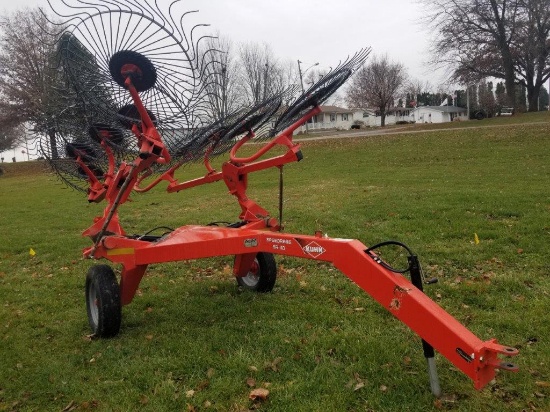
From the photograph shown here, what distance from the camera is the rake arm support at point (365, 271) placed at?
9.61 ft

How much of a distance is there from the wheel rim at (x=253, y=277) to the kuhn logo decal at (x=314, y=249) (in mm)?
2350

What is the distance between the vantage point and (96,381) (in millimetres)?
4160

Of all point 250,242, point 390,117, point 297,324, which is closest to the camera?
point 250,242

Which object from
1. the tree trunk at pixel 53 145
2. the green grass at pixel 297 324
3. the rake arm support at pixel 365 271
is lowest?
the green grass at pixel 297 324

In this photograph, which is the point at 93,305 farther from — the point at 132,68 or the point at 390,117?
the point at 390,117

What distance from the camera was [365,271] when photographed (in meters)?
3.38

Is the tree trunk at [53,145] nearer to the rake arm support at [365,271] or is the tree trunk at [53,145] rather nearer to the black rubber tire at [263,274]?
the rake arm support at [365,271]

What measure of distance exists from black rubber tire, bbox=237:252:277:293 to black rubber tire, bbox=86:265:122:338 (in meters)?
1.70

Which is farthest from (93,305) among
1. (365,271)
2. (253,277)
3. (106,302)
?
(365,271)

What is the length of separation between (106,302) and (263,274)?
1.86 meters

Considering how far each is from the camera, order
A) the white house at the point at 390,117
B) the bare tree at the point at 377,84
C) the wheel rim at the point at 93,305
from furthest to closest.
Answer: the white house at the point at 390,117
the bare tree at the point at 377,84
the wheel rim at the point at 93,305

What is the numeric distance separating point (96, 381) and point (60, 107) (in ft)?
8.91

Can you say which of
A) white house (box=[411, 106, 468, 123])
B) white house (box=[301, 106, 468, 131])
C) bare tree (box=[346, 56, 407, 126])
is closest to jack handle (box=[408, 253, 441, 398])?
bare tree (box=[346, 56, 407, 126])

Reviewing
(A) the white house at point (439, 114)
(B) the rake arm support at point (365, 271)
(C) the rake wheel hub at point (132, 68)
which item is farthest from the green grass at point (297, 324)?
(A) the white house at point (439, 114)
